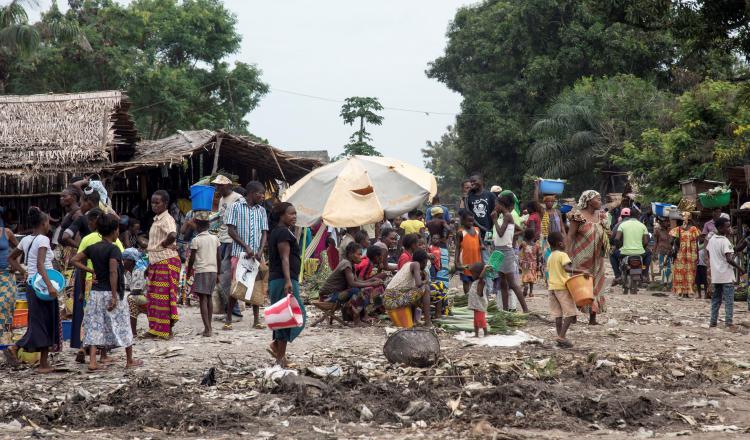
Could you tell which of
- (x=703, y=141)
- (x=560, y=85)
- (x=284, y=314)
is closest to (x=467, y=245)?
(x=284, y=314)

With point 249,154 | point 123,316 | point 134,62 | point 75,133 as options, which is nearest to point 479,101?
point 134,62

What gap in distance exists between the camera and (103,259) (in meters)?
8.05

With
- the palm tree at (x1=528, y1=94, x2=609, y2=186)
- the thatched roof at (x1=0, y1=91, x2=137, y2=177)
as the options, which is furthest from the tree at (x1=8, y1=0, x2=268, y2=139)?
the thatched roof at (x1=0, y1=91, x2=137, y2=177)

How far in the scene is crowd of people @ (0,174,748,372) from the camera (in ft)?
26.6

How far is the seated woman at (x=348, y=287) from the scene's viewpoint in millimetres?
10773

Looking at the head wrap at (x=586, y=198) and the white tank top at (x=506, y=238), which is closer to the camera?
the head wrap at (x=586, y=198)

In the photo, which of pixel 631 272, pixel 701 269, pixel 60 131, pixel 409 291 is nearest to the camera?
pixel 409 291

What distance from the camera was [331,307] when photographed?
10.9 meters

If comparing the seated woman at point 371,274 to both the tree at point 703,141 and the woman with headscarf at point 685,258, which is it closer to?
the woman with headscarf at point 685,258

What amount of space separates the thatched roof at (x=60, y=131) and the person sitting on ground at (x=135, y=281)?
6.50m

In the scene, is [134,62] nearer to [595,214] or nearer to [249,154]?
[249,154]

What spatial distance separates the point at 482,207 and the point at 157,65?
2301cm

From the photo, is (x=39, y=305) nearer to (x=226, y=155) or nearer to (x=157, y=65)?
(x=226, y=155)

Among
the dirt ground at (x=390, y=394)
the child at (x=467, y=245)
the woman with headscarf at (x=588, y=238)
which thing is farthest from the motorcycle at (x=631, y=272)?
the dirt ground at (x=390, y=394)
